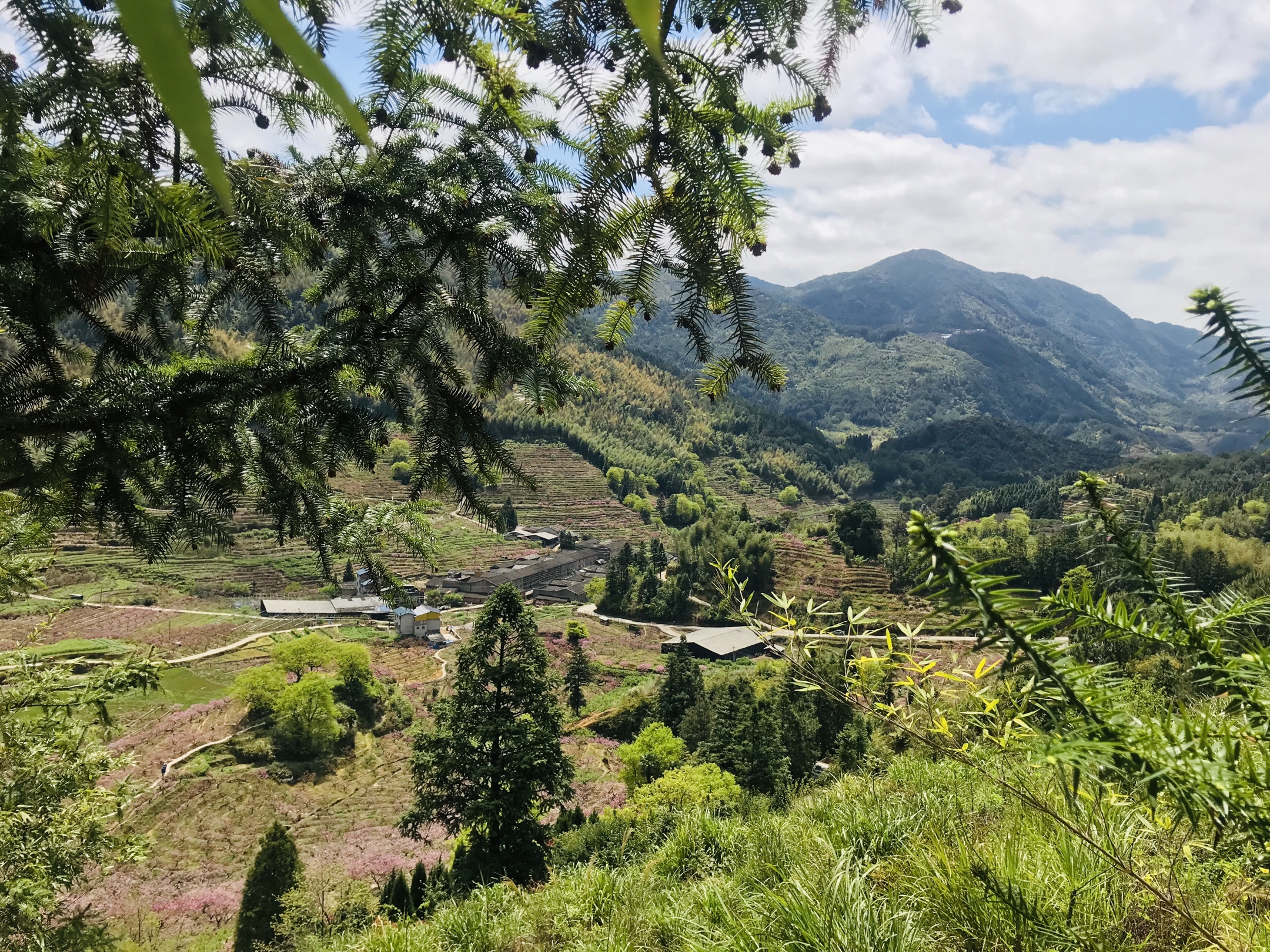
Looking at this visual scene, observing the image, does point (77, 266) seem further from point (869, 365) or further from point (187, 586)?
point (869, 365)

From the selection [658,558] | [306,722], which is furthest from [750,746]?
[658,558]

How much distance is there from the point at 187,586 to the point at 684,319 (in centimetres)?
4833

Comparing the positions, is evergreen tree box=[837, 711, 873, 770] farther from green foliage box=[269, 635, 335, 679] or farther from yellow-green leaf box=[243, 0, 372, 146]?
green foliage box=[269, 635, 335, 679]

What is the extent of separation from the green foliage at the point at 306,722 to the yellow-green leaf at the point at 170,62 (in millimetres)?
27789

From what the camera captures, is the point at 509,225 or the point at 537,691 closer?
the point at 509,225

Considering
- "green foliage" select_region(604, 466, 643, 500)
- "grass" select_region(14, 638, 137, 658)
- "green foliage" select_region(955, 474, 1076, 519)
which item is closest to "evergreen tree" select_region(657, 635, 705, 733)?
"grass" select_region(14, 638, 137, 658)

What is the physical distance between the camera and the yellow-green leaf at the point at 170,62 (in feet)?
0.55

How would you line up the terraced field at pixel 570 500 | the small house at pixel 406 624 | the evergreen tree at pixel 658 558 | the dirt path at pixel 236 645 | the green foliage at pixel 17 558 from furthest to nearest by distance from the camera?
the terraced field at pixel 570 500, the evergreen tree at pixel 658 558, the small house at pixel 406 624, the dirt path at pixel 236 645, the green foliage at pixel 17 558

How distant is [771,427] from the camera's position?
10106 centimetres

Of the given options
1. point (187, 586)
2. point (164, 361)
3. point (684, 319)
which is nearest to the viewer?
point (684, 319)

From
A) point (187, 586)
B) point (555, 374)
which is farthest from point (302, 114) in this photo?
point (187, 586)

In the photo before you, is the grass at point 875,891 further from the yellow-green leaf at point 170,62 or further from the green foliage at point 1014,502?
the green foliage at point 1014,502

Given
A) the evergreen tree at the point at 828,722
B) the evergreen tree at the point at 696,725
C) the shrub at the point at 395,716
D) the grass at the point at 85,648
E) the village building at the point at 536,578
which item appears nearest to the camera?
the evergreen tree at the point at 828,722

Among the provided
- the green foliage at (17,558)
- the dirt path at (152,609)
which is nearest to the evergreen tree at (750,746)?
the green foliage at (17,558)
